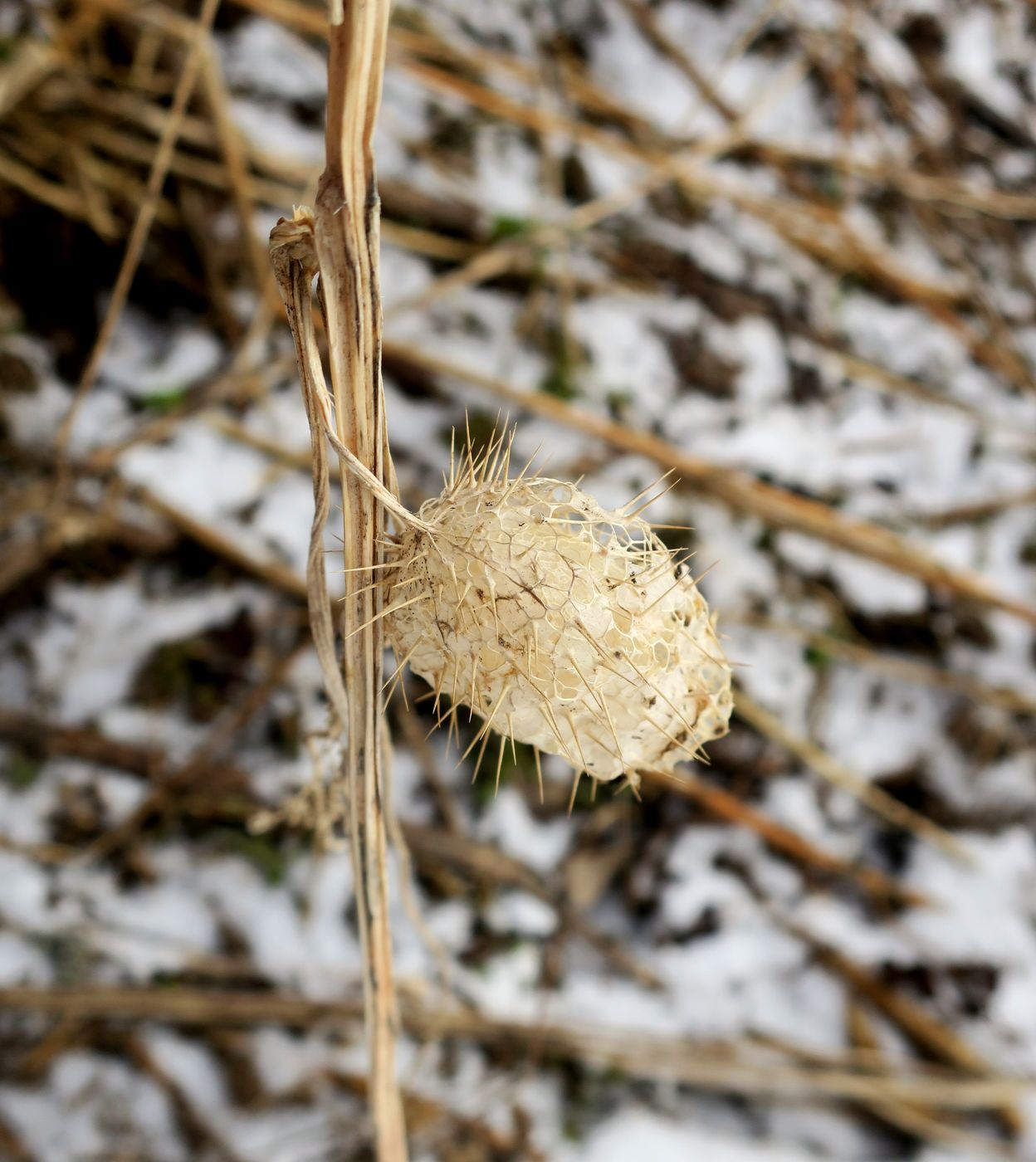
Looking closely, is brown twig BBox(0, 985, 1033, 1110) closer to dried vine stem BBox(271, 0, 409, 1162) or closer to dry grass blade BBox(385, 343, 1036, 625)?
dried vine stem BBox(271, 0, 409, 1162)

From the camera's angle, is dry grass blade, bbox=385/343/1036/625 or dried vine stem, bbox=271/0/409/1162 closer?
dried vine stem, bbox=271/0/409/1162

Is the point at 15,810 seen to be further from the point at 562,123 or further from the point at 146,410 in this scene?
the point at 562,123

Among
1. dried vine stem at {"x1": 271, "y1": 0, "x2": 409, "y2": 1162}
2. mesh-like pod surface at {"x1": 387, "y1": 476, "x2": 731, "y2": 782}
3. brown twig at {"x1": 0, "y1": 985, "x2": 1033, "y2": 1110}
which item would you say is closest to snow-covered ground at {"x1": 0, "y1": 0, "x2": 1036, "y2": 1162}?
brown twig at {"x1": 0, "y1": 985, "x2": 1033, "y2": 1110}

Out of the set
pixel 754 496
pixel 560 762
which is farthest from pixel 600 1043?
pixel 754 496

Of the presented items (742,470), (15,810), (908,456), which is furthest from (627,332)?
(15,810)

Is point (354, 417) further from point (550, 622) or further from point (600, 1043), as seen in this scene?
point (600, 1043)

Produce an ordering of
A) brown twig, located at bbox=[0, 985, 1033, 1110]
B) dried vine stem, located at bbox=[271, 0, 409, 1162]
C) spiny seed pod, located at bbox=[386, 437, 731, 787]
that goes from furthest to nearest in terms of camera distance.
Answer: brown twig, located at bbox=[0, 985, 1033, 1110]
spiny seed pod, located at bbox=[386, 437, 731, 787]
dried vine stem, located at bbox=[271, 0, 409, 1162]
